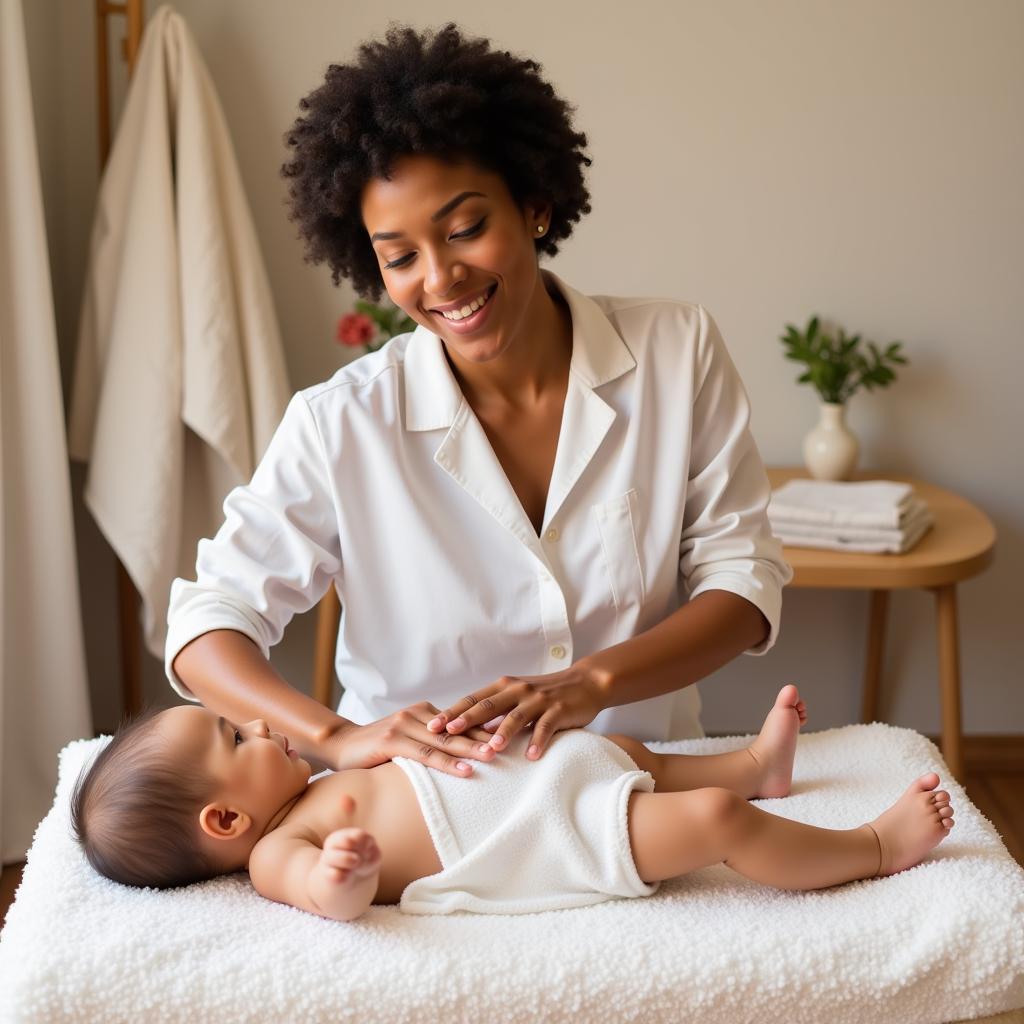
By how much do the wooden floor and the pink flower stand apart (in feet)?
5.71

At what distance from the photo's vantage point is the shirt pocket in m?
1.61

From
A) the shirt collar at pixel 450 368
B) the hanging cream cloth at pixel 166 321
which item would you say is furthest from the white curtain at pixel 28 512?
the shirt collar at pixel 450 368

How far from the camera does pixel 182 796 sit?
130 cm

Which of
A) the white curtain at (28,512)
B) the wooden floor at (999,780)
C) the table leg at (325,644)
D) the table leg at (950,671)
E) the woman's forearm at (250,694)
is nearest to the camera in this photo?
the woman's forearm at (250,694)

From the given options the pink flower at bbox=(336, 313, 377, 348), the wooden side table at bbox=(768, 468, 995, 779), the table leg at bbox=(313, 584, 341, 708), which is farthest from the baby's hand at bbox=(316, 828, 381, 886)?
the pink flower at bbox=(336, 313, 377, 348)

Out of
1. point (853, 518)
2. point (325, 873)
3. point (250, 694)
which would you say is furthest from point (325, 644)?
point (325, 873)

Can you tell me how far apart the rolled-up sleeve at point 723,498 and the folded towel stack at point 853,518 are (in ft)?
2.76

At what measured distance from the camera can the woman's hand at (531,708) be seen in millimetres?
1341

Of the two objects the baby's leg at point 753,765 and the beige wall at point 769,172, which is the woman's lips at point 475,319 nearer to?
the baby's leg at point 753,765

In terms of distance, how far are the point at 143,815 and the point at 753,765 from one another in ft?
2.19

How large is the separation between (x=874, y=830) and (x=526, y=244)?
79 cm

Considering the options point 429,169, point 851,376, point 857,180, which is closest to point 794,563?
point 851,376

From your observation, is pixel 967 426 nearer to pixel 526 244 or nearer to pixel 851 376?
pixel 851 376

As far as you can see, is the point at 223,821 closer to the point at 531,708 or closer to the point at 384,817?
the point at 384,817
